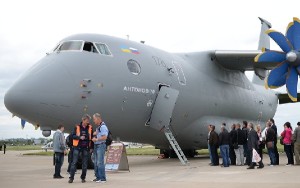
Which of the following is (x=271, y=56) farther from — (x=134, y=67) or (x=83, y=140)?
(x=83, y=140)

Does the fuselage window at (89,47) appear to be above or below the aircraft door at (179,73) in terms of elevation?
above

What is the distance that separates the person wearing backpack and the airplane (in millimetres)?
2673

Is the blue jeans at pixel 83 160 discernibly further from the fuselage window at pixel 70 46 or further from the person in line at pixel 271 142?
the person in line at pixel 271 142

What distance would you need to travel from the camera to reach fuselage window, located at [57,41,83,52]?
14070 millimetres

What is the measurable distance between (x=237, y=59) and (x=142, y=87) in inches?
274

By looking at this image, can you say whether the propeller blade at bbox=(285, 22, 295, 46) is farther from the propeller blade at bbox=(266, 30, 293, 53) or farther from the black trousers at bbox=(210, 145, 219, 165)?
the black trousers at bbox=(210, 145, 219, 165)

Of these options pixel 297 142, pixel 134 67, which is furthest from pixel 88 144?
pixel 297 142

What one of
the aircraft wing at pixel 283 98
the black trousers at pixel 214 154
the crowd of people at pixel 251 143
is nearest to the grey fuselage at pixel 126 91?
the black trousers at pixel 214 154

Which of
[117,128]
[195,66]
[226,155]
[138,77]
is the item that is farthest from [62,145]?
[195,66]

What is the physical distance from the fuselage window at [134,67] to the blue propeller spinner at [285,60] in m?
4.64

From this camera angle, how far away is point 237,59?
67.0ft

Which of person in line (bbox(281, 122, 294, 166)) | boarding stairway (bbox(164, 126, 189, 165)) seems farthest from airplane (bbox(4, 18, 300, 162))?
person in line (bbox(281, 122, 294, 166))

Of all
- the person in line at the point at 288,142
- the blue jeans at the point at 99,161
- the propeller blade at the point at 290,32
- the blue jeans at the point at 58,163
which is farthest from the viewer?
the propeller blade at the point at 290,32

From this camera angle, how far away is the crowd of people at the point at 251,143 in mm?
14923
